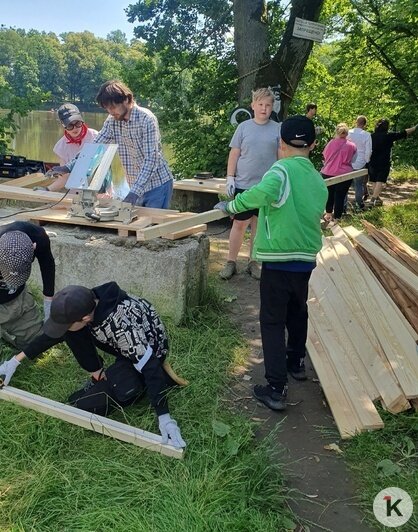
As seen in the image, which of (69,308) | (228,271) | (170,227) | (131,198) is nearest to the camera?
(69,308)

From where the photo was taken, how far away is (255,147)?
16.5 feet

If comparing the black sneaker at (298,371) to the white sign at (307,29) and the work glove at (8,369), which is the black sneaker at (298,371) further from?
the white sign at (307,29)

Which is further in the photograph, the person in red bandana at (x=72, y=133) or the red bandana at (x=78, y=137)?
the red bandana at (x=78, y=137)

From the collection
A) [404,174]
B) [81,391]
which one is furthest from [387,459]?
[404,174]

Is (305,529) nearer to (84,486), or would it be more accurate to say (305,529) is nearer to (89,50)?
(84,486)

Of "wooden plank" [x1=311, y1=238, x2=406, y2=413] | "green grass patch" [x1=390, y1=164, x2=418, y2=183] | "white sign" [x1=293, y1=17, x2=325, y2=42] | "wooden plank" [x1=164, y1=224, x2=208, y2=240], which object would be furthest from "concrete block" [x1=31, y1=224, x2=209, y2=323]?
"green grass patch" [x1=390, y1=164, x2=418, y2=183]

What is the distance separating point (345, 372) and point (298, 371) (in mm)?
401

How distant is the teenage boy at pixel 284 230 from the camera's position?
3.10m

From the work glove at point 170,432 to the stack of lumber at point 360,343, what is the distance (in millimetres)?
982

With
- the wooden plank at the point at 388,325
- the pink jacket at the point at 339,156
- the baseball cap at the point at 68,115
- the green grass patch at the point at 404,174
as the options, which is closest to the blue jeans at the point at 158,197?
the baseball cap at the point at 68,115

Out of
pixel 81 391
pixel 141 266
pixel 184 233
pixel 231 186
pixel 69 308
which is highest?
pixel 231 186

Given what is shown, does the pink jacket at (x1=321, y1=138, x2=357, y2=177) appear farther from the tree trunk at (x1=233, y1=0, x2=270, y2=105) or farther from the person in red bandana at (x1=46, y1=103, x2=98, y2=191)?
the person in red bandana at (x1=46, y1=103, x2=98, y2=191)

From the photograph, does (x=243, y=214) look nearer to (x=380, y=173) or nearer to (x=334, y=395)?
(x=334, y=395)

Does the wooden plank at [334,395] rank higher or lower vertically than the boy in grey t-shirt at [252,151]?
lower
